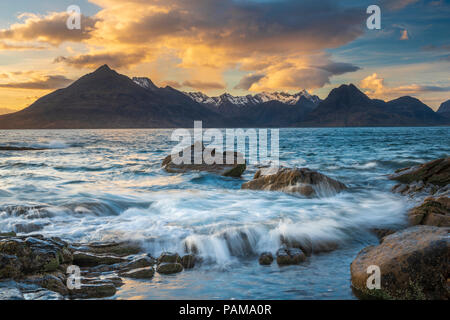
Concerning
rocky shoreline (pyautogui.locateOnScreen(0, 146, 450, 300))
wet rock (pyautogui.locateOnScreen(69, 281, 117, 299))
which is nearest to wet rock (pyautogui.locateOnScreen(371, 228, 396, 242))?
rocky shoreline (pyautogui.locateOnScreen(0, 146, 450, 300))

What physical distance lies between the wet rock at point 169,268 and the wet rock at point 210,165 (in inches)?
458

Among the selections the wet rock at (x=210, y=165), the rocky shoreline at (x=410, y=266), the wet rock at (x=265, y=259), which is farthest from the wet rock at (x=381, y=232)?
the wet rock at (x=210, y=165)

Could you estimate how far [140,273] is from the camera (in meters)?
5.39

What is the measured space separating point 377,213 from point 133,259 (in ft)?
22.1

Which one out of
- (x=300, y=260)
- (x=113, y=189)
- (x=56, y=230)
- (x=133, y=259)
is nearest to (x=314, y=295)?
(x=300, y=260)

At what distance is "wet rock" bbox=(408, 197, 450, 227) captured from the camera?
7.22 metres

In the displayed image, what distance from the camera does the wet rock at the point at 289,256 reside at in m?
5.88

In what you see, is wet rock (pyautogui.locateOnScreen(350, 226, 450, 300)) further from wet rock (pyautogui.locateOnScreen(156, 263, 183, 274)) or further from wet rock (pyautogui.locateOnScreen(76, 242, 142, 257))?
wet rock (pyautogui.locateOnScreen(76, 242, 142, 257))

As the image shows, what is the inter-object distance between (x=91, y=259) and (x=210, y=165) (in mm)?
12464

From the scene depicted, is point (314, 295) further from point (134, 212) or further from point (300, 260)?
point (134, 212)

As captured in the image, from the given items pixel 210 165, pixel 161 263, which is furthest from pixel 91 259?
pixel 210 165

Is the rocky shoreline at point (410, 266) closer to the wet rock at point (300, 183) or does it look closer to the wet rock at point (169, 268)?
the wet rock at point (169, 268)
